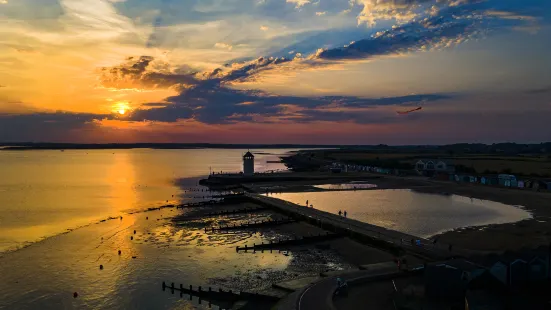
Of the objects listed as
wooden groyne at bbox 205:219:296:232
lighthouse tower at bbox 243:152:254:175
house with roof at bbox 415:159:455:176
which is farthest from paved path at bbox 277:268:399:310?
house with roof at bbox 415:159:455:176

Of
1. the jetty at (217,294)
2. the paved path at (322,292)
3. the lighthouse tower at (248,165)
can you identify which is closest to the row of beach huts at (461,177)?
the lighthouse tower at (248,165)

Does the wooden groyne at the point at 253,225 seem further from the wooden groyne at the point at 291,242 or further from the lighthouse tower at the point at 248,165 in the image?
the lighthouse tower at the point at 248,165

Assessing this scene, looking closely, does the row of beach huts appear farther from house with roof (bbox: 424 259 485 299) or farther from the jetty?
the jetty

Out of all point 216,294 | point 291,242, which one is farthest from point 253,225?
point 216,294

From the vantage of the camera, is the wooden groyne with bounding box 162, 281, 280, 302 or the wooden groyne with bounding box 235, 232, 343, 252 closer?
the wooden groyne with bounding box 162, 281, 280, 302

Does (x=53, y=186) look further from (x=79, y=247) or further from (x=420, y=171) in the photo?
(x=420, y=171)

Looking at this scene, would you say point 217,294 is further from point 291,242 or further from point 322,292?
point 291,242

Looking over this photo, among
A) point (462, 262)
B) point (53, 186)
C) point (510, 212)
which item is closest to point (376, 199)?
point (510, 212)
